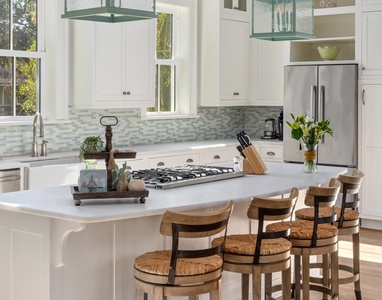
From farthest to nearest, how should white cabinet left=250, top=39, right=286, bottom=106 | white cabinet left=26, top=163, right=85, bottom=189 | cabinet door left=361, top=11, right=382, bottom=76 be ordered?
→ white cabinet left=250, top=39, right=286, bottom=106
cabinet door left=361, top=11, right=382, bottom=76
white cabinet left=26, top=163, right=85, bottom=189

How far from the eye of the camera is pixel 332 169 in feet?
18.3

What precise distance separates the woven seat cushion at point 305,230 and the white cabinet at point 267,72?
13.6 ft

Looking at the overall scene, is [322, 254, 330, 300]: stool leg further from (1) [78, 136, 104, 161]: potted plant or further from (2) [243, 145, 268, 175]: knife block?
(1) [78, 136, 104, 161]: potted plant

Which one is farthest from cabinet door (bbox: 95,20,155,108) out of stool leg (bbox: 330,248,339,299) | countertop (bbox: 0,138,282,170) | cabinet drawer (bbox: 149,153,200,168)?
stool leg (bbox: 330,248,339,299)

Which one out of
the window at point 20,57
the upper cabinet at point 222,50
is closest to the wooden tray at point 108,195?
the window at point 20,57

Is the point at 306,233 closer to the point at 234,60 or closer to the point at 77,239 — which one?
the point at 77,239

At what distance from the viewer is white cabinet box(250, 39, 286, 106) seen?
27.9ft

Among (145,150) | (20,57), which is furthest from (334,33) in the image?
(20,57)

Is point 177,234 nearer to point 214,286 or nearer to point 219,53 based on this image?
point 214,286

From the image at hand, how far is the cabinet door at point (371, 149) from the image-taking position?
24.8 feet

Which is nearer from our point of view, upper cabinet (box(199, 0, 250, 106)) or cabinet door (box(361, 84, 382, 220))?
cabinet door (box(361, 84, 382, 220))

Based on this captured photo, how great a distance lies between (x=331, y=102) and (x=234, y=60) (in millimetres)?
1400

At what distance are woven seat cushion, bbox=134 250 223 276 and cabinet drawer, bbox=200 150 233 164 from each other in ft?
13.1

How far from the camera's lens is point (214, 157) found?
7.79 meters
